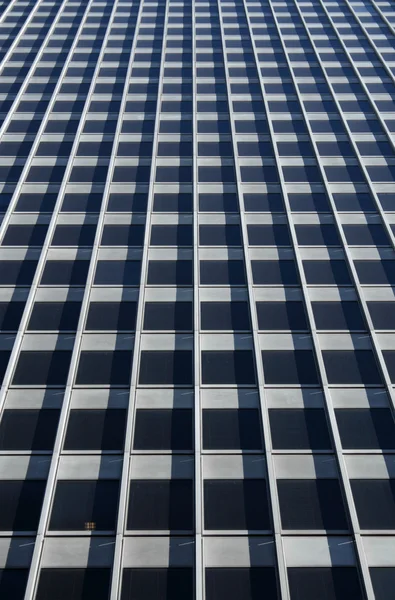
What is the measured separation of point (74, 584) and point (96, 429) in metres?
7.06

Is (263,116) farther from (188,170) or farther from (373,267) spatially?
(373,267)

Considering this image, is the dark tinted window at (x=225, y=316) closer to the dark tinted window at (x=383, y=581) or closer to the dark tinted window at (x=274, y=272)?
the dark tinted window at (x=274, y=272)

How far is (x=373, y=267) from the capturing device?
1438 inches

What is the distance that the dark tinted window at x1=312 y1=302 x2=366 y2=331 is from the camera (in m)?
32.8

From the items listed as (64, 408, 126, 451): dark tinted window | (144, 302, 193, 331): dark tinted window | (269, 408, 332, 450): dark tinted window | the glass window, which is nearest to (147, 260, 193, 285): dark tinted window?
(144, 302, 193, 331): dark tinted window

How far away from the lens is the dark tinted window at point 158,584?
2252 cm

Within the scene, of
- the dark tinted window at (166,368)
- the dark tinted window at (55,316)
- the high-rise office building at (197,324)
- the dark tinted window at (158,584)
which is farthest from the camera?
the dark tinted window at (55,316)

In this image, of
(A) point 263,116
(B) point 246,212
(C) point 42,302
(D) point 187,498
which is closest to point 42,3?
(A) point 263,116

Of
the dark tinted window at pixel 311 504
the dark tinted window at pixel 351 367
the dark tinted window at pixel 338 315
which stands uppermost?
the dark tinted window at pixel 338 315

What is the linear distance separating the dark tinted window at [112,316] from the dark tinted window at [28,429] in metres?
6.25

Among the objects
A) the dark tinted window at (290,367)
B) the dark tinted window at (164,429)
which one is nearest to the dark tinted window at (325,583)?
the dark tinted window at (164,429)

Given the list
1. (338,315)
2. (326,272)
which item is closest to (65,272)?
(326,272)

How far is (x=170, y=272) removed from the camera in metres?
36.2

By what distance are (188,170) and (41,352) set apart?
2031 centimetres
